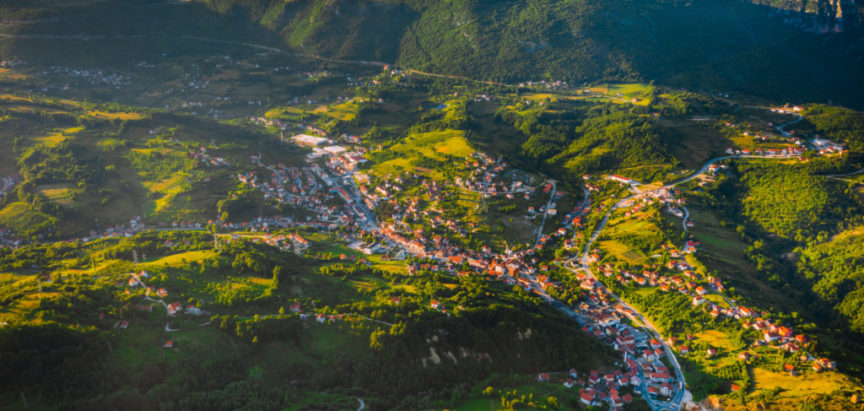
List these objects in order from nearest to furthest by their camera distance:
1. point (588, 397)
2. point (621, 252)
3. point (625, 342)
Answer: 1. point (588, 397)
2. point (625, 342)
3. point (621, 252)

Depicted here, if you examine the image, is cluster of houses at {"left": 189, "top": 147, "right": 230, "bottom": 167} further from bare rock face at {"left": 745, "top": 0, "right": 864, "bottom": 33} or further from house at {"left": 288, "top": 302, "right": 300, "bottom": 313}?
bare rock face at {"left": 745, "top": 0, "right": 864, "bottom": 33}

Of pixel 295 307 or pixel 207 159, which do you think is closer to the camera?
pixel 295 307

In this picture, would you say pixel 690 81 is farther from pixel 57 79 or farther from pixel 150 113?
pixel 57 79

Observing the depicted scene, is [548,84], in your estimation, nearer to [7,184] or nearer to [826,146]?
[826,146]

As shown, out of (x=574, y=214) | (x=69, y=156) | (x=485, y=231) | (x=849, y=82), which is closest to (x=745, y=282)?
(x=574, y=214)

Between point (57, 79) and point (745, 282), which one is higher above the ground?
point (57, 79)

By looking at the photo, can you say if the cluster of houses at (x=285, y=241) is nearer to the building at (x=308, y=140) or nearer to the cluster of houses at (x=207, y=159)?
the cluster of houses at (x=207, y=159)

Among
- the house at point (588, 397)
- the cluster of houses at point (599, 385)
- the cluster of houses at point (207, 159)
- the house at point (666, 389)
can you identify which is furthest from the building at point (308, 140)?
the house at point (666, 389)

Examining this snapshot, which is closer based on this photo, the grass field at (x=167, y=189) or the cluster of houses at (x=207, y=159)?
the grass field at (x=167, y=189)

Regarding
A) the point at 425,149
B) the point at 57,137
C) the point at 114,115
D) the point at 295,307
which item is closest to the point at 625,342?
the point at 295,307

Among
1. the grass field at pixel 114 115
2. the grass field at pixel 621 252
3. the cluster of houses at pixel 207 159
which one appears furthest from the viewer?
the grass field at pixel 114 115

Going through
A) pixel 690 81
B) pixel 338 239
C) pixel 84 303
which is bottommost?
pixel 338 239
